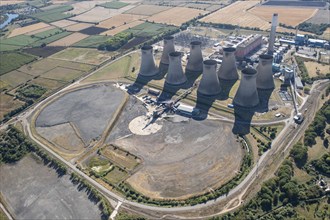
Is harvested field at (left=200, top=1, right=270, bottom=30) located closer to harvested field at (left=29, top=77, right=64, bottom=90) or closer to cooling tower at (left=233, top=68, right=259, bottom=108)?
cooling tower at (left=233, top=68, right=259, bottom=108)

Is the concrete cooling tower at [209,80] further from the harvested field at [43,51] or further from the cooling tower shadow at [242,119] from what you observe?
the harvested field at [43,51]

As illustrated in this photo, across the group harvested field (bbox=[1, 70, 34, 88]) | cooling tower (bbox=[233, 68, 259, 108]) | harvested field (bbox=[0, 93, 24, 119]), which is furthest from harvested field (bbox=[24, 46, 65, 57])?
cooling tower (bbox=[233, 68, 259, 108])

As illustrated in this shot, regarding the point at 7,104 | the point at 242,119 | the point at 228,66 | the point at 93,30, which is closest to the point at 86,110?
the point at 7,104

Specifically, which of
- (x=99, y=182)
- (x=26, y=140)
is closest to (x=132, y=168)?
(x=99, y=182)

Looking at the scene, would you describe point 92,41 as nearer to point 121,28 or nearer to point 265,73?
point 121,28

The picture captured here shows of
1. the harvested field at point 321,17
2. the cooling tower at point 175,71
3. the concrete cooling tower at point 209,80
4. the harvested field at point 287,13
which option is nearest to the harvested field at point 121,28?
the harvested field at point 287,13

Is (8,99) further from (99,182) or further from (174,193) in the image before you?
(174,193)
